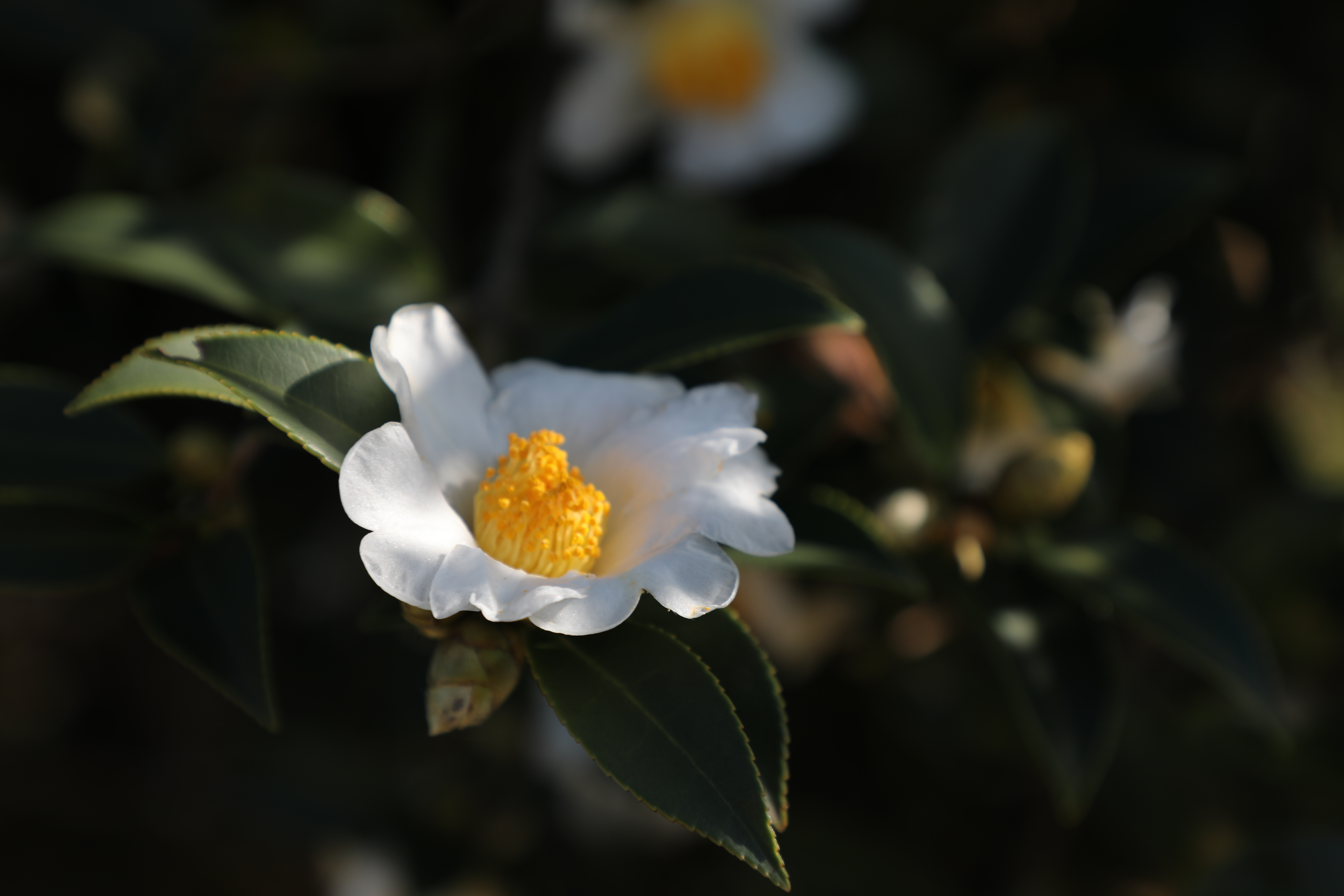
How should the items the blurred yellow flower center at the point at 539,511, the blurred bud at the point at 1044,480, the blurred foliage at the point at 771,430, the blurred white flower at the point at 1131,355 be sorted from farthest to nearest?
the blurred white flower at the point at 1131,355 < the blurred bud at the point at 1044,480 < the blurred foliage at the point at 771,430 < the blurred yellow flower center at the point at 539,511

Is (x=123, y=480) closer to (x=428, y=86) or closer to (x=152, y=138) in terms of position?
(x=152, y=138)

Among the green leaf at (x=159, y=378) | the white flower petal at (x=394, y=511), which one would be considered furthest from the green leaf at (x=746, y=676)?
the green leaf at (x=159, y=378)

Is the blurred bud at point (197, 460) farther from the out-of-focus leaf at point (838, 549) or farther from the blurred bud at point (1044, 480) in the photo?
the blurred bud at point (1044, 480)

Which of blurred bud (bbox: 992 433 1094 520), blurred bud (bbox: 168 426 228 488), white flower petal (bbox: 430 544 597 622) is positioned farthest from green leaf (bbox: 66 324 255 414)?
blurred bud (bbox: 992 433 1094 520)

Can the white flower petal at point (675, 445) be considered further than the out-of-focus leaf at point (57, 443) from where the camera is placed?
No

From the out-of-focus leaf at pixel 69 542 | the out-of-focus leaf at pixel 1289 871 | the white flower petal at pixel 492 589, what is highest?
the white flower petal at pixel 492 589

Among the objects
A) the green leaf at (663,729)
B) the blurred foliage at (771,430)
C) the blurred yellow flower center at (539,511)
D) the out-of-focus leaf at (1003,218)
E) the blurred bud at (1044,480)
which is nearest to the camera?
the green leaf at (663,729)

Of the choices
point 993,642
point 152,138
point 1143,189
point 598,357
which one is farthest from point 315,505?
point 1143,189

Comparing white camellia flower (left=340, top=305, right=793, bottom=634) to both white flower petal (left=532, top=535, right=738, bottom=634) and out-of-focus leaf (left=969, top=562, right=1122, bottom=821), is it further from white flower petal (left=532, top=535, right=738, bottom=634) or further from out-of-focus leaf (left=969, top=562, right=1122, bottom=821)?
out-of-focus leaf (left=969, top=562, right=1122, bottom=821)
